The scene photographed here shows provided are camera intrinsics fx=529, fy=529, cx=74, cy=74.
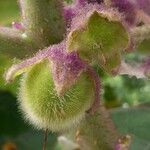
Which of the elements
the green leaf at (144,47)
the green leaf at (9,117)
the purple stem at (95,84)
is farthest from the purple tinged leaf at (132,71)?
the green leaf at (9,117)

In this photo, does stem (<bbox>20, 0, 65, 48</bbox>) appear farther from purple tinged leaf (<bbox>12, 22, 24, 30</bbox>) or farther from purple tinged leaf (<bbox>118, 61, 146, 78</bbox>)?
purple tinged leaf (<bbox>118, 61, 146, 78</bbox>)

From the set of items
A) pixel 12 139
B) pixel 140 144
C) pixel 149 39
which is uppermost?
pixel 149 39

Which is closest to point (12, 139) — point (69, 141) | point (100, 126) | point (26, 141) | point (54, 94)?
point (26, 141)

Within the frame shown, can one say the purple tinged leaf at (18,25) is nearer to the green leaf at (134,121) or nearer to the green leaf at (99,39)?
the green leaf at (99,39)

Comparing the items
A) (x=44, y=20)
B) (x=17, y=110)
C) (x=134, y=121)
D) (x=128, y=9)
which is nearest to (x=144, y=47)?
(x=128, y=9)

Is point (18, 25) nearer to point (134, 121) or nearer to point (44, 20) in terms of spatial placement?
point (44, 20)

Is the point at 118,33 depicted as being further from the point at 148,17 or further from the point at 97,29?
the point at 148,17

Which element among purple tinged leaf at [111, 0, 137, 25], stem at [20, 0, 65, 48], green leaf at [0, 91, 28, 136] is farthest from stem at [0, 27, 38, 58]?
green leaf at [0, 91, 28, 136]

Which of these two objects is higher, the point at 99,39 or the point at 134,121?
the point at 99,39
